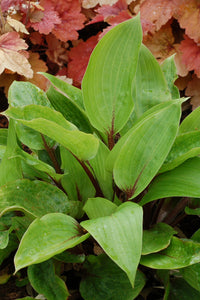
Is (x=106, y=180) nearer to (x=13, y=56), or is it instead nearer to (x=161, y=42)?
(x=13, y=56)

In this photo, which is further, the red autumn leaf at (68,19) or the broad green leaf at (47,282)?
the red autumn leaf at (68,19)

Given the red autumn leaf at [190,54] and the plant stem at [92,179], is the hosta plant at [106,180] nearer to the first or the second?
the plant stem at [92,179]

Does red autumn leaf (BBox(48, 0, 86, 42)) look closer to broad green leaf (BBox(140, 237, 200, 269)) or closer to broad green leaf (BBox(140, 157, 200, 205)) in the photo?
broad green leaf (BBox(140, 157, 200, 205))

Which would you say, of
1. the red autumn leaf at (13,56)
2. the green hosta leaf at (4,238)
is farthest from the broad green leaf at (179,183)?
the red autumn leaf at (13,56)

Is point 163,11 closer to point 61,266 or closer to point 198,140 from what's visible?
point 198,140

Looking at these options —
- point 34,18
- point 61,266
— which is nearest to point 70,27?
point 34,18

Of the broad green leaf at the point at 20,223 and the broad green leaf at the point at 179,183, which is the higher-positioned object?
the broad green leaf at the point at 179,183
